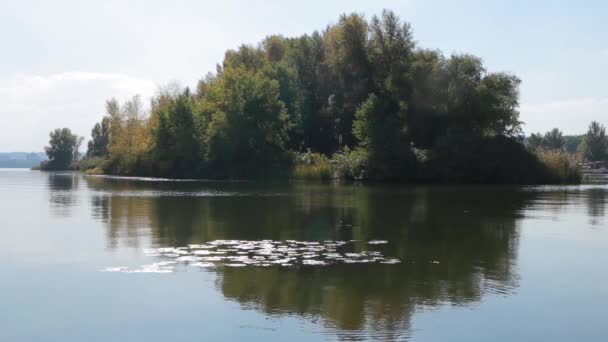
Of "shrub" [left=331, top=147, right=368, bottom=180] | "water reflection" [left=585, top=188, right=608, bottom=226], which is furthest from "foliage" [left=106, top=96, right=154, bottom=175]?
"water reflection" [left=585, top=188, right=608, bottom=226]

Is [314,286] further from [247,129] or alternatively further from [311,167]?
[247,129]

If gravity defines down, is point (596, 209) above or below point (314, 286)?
above

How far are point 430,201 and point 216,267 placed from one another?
2279 cm

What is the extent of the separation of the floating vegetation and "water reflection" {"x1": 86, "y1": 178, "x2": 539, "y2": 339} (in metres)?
0.67

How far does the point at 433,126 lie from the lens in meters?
64.4

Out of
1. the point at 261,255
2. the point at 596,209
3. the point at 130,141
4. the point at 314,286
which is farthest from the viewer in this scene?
the point at 130,141

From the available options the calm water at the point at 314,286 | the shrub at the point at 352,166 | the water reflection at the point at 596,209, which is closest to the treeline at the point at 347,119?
the shrub at the point at 352,166

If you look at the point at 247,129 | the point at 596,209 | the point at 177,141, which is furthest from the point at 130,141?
the point at 596,209

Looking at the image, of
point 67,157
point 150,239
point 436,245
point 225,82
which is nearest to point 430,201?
point 436,245

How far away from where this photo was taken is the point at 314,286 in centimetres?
1198

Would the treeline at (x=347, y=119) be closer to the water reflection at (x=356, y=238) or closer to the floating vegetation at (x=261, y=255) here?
the water reflection at (x=356, y=238)

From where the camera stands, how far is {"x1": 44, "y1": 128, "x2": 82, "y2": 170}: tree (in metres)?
139

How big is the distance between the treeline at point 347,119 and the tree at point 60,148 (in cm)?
5172

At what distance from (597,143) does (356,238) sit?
13069 cm
